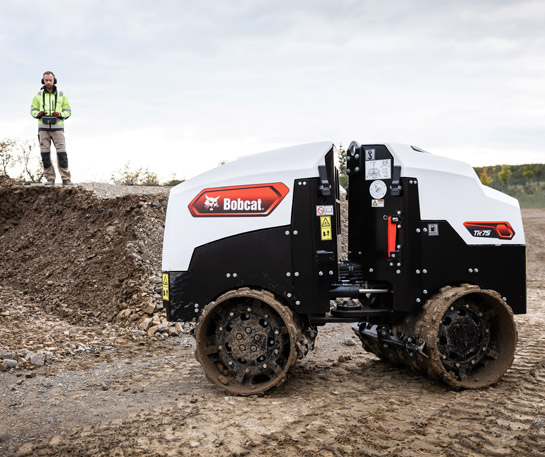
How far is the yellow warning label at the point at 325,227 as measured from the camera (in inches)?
190

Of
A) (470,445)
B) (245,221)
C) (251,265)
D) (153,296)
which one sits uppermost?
(245,221)

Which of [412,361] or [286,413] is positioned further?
[412,361]

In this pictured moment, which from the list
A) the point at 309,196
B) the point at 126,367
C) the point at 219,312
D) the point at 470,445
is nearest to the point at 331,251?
the point at 309,196

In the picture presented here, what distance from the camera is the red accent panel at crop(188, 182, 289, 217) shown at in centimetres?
486

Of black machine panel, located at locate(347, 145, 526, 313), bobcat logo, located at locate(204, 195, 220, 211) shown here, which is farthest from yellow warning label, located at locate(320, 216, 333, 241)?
bobcat logo, located at locate(204, 195, 220, 211)

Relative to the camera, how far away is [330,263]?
4906 mm

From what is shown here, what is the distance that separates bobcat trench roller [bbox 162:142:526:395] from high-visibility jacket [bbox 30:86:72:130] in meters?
7.55

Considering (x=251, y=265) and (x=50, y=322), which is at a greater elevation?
(x=251, y=265)

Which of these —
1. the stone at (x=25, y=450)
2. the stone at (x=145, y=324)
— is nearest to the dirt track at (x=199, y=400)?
the stone at (x=25, y=450)

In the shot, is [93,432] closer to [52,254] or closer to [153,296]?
[153,296]

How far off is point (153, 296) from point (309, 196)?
428cm

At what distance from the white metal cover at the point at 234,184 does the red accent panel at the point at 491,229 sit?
1.45 meters

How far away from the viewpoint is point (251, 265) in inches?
192

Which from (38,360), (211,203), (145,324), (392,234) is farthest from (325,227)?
(145,324)
